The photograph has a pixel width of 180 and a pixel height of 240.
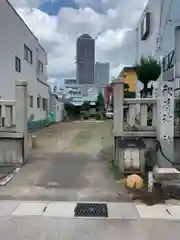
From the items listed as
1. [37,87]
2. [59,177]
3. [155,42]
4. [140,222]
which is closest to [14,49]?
[37,87]

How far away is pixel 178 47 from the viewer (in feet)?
42.4

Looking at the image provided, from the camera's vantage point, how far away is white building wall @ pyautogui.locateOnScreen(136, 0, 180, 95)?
1400 cm

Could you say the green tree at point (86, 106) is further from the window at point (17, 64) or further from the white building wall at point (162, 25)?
the window at point (17, 64)

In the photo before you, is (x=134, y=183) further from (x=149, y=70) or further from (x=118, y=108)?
(x=149, y=70)

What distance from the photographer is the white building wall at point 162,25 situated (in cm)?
1400

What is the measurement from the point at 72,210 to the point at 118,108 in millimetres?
3743

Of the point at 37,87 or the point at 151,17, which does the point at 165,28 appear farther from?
the point at 37,87

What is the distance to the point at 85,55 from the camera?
50.5 meters

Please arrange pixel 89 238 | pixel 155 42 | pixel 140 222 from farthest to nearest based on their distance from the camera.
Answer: pixel 155 42, pixel 140 222, pixel 89 238

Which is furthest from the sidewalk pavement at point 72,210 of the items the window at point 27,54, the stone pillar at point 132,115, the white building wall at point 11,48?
the window at point 27,54

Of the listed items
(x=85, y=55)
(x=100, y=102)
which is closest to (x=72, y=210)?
(x=100, y=102)

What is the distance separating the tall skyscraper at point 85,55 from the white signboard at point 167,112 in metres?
42.2

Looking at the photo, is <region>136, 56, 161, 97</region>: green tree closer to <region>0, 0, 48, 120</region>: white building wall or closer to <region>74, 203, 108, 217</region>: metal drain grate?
<region>0, 0, 48, 120</region>: white building wall

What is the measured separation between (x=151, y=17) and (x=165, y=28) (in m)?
3.91
